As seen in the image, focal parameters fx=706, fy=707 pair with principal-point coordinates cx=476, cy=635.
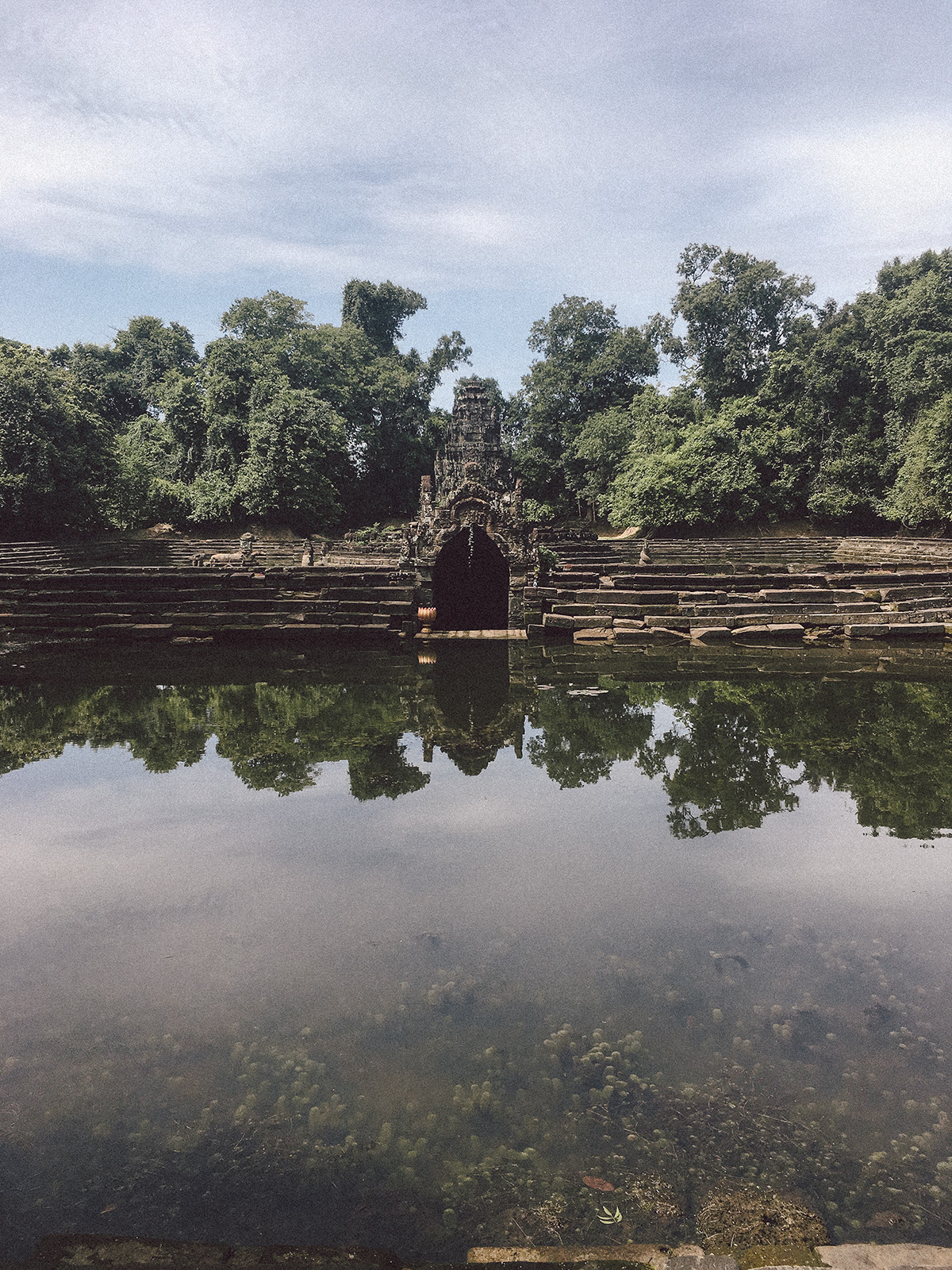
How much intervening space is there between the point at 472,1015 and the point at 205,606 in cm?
1254

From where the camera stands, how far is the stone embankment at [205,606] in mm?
14336

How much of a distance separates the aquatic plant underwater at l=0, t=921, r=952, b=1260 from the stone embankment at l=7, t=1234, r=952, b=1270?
0.09 meters

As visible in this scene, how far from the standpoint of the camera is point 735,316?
46.8 meters

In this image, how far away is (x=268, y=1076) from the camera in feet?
10.9

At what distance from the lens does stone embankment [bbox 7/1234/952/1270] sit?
2.42 metres

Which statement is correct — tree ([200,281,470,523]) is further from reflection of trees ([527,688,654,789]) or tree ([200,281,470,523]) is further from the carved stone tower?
reflection of trees ([527,688,654,789])

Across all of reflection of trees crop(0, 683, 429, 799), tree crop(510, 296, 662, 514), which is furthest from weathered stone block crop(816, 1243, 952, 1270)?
→ tree crop(510, 296, 662, 514)

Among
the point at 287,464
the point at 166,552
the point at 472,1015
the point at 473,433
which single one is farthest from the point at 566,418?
the point at 472,1015

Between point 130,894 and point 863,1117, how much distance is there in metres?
4.51

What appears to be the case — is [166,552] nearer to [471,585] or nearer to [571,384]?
[471,585]

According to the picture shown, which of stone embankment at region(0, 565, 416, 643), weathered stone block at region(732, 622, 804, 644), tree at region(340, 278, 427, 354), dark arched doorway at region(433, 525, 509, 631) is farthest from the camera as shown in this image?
tree at region(340, 278, 427, 354)

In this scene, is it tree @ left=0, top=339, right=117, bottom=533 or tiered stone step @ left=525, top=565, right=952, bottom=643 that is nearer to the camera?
tiered stone step @ left=525, top=565, right=952, bottom=643

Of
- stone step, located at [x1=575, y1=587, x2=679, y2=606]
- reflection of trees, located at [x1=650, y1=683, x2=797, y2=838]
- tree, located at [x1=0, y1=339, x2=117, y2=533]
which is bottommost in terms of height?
reflection of trees, located at [x1=650, y1=683, x2=797, y2=838]

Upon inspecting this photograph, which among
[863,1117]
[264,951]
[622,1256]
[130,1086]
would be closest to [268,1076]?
[130,1086]
